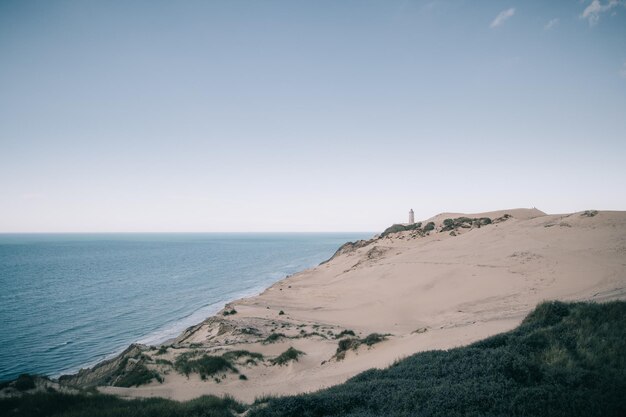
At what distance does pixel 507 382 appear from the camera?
733cm

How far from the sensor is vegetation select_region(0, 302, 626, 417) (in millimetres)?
6434

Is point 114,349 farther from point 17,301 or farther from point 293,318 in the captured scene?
point 17,301

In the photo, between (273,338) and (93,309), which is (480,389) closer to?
(273,338)

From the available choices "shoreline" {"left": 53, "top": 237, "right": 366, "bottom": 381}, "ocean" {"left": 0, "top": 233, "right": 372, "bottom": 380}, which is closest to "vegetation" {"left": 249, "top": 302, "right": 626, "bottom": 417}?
"shoreline" {"left": 53, "top": 237, "right": 366, "bottom": 381}

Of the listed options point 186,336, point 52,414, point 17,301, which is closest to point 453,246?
point 186,336

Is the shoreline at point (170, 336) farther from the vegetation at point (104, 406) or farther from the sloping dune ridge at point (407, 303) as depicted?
the vegetation at point (104, 406)

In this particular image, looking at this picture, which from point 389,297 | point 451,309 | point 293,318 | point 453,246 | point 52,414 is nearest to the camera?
point 52,414

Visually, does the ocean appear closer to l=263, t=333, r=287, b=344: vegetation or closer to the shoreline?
the shoreline

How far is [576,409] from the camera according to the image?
238 inches

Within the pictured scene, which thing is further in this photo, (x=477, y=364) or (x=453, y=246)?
(x=453, y=246)

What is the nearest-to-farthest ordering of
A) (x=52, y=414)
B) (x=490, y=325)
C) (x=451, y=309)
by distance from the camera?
→ (x=52, y=414) < (x=490, y=325) < (x=451, y=309)

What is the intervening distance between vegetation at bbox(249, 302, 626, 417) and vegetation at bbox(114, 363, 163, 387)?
8.44m

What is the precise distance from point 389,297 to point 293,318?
9.27 metres

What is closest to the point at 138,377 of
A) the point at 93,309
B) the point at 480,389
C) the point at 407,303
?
the point at 480,389
